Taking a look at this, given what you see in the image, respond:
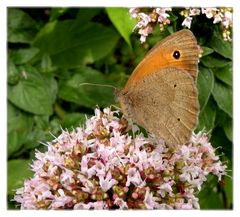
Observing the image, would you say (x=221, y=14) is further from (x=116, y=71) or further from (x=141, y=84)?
(x=116, y=71)

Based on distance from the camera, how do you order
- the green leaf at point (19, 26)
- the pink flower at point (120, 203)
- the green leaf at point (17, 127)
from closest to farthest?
the pink flower at point (120, 203)
the green leaf at point (17, 127)
the green leaf at point (19, 26)

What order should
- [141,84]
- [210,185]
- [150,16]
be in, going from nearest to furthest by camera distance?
1. [141,84]
2. [150,16]
3. [210,185]

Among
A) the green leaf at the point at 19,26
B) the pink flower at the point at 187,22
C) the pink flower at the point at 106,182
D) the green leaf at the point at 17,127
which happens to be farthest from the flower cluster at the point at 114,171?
the green leaf at the point at 19,26

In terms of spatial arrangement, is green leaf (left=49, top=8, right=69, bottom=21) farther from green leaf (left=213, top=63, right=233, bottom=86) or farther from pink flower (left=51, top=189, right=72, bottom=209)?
pink flower (left=51, top=189, right=72, bottom=209)

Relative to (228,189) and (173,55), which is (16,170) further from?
(173,55)

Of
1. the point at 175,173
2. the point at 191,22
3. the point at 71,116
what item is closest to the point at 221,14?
the point at 191,22

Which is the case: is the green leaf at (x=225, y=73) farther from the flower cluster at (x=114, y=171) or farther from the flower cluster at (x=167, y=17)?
the flower cluster at (x=114, y=171)
